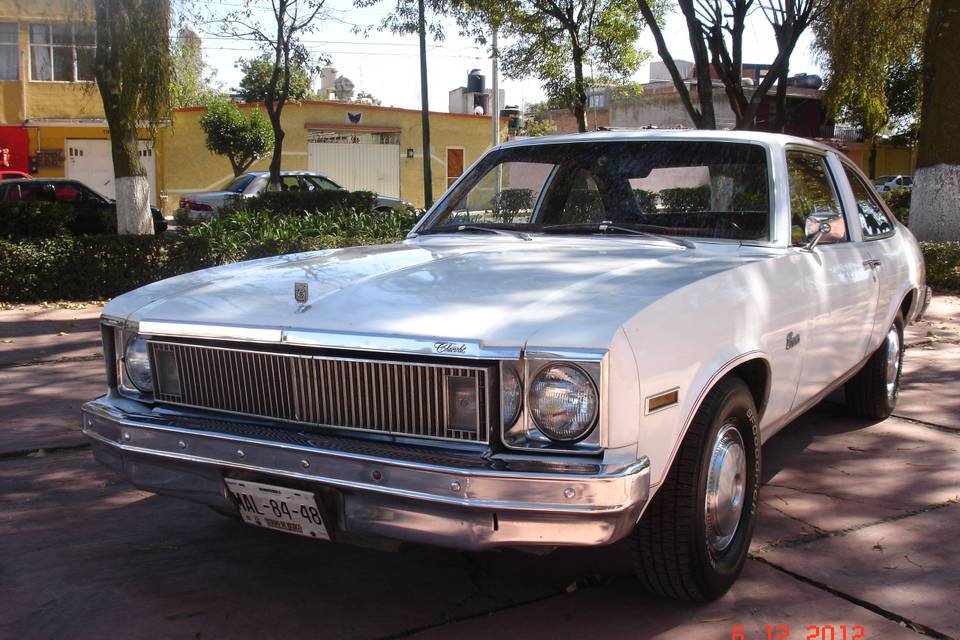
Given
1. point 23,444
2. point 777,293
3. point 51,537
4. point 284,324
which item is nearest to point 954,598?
point 777,293

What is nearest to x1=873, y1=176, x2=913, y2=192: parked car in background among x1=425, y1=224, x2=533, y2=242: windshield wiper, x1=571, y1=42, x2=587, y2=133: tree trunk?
x1=571, y1=42, x2=587, y2=133: tree trunk

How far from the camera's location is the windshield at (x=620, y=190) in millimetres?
4172

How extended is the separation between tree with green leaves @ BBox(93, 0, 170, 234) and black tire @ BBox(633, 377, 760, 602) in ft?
33.5

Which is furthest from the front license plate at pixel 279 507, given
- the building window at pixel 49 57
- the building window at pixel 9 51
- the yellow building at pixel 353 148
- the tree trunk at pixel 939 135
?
the building window at pixel 9 51

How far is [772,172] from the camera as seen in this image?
165 inches

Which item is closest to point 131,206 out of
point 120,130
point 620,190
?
point 120,130

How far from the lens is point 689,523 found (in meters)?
2.93

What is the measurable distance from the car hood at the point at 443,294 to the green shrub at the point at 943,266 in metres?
9.60

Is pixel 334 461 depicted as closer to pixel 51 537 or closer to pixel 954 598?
pixel 51 537

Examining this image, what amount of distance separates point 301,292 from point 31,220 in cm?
1019

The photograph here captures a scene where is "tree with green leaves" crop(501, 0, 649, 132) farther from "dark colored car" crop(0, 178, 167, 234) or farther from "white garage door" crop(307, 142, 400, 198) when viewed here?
"white garage door" crop(307, 142, 400, 198)

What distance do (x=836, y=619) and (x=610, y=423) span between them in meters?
1.24
